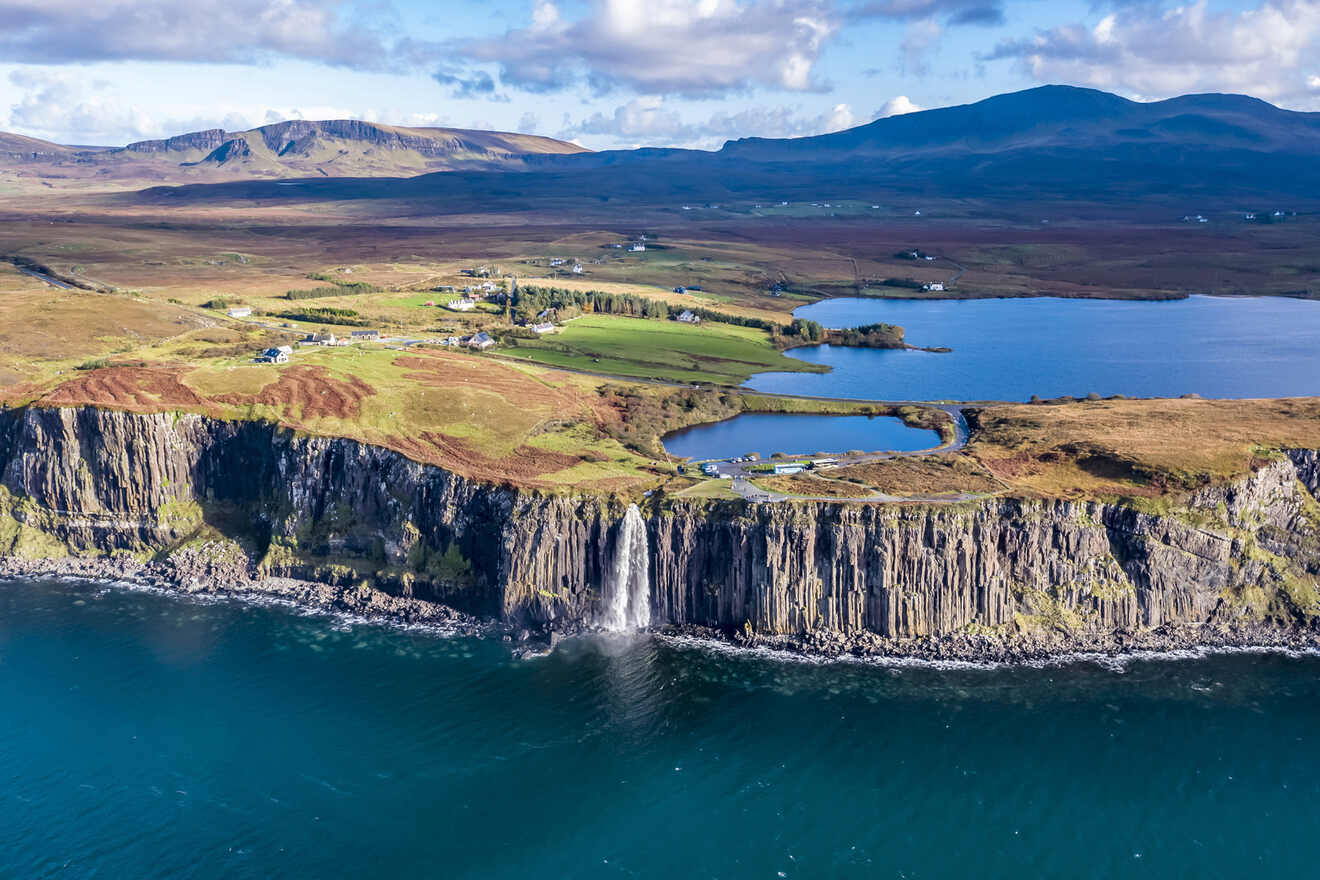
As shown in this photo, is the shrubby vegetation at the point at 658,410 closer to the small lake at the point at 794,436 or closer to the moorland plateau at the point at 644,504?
the moorland plateau at the point at 644,504

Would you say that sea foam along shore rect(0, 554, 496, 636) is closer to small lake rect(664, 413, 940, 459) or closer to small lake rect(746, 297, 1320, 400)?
small lake rect(664, 413, 940, 459)

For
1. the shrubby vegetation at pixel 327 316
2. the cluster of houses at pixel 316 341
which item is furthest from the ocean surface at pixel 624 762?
the shrubby vegetation at pixel 327 316

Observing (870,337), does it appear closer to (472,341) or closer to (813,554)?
(472,341)

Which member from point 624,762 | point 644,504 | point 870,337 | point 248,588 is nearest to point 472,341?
point 248,588

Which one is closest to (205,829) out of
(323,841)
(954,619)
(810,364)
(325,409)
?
(323,841)

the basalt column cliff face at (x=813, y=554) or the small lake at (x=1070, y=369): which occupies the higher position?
the small lake at (x=1070, y=369)

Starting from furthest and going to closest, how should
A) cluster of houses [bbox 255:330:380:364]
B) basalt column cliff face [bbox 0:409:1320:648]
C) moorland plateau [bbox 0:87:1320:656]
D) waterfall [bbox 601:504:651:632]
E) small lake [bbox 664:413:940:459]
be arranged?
cluster of houses [bbox 255:330:380:364] < small lake [bbox 664:413:940:459] < waterfall [bbox 601:504:651:632] < moorland plateau [bbox 0:87:1320:656] < basalt column cliff face [bbox 0:409:1320:648]

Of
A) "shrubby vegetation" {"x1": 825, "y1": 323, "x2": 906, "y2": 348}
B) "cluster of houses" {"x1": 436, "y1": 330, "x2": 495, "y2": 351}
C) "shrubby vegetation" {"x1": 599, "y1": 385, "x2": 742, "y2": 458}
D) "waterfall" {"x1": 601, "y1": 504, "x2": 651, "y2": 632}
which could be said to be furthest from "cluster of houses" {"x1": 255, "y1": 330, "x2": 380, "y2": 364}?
"shrubby vegetation" {"x1": 825, "y1": 323, "x2": 906, "y2": 348}
